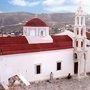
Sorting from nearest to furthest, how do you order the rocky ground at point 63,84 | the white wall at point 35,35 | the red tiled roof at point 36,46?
the rocky ground at point 63,84 → the red tiled roof at point 36,46 → the white wall at point 35,35

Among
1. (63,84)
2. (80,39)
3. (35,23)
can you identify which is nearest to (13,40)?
(35,23)

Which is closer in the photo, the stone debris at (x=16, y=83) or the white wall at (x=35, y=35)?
the stone debris at (x=16, y=83)

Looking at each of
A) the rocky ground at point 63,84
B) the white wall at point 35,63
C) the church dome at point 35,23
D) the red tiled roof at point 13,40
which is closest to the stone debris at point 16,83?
the rocky ground at point 63,84

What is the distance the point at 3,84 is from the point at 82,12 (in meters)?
12.4

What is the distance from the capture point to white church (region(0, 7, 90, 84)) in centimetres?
2441

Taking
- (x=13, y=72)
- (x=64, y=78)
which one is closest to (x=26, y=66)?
(x=13, y=72)

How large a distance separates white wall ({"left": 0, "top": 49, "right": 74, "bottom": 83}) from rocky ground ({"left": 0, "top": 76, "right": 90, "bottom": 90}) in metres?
1.00

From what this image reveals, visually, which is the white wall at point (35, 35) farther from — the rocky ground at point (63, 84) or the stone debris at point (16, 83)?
the stone debris at point (16, 83)

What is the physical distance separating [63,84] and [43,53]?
3.96m

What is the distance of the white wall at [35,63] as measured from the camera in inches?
945

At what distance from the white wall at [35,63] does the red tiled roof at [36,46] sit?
1.34ft

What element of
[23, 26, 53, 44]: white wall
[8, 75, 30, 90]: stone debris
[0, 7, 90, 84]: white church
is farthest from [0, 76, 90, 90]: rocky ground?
[23, 26, 53, 44]: white wall

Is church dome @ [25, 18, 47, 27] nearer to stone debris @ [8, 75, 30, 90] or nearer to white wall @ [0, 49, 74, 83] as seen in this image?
white wall @ [0, 49, 74, 83]

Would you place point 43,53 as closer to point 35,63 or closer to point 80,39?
point 35,63
